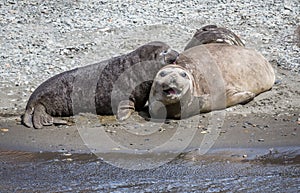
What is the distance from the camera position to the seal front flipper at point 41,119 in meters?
7.52

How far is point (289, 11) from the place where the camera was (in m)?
11.1

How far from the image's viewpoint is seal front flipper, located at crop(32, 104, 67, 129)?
7.52m

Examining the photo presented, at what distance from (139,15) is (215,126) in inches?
177

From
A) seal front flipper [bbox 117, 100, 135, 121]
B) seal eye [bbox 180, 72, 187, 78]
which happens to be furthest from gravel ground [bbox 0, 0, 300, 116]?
seal eye [bbox 180, 72, 187, 78]

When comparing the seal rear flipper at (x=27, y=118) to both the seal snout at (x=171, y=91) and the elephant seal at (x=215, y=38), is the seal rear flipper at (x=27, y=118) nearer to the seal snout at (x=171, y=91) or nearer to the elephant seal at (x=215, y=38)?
the seal snout at (x=171, y=91)

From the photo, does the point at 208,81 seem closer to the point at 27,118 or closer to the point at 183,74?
the point at 183,74

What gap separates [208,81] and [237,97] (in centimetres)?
38

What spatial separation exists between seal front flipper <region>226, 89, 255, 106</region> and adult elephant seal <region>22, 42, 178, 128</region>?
0.77 m

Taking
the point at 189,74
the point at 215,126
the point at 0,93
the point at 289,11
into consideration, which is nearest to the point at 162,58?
the point at 189,74

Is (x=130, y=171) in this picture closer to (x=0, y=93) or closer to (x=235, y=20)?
(x=0, y=93)

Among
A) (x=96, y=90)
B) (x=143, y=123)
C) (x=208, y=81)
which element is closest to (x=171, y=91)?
(x=143, y=123)

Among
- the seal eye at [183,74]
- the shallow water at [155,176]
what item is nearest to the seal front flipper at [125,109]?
the seal eye at [183,74]

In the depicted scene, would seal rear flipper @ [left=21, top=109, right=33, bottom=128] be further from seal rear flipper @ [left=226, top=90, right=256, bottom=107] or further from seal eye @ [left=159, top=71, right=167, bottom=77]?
seal rear flipper @ [left=226, top=90, right=256, bottom=107]

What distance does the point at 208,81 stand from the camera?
305 inches
